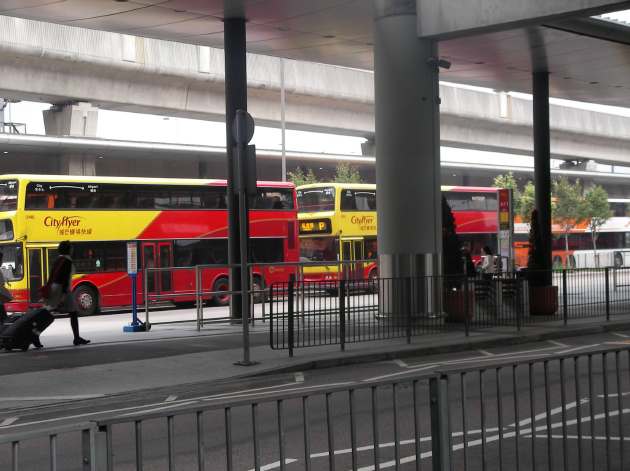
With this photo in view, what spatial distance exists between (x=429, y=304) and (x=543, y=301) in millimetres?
5003

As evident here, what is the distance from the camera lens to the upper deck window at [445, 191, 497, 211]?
41.0m

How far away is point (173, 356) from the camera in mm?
14734

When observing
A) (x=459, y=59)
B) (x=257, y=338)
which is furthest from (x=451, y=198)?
(x=257, y=338)

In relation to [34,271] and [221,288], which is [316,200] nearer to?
[221,288]

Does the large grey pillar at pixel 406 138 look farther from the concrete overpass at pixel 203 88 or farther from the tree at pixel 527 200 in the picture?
the tree at pixel 527 200

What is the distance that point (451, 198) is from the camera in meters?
40.8

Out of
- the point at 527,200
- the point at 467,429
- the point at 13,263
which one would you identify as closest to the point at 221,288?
the point at 13,263

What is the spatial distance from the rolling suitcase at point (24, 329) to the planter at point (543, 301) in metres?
10.1

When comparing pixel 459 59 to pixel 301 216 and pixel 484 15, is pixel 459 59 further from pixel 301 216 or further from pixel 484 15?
pixel 301 216

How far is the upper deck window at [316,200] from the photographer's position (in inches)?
1420

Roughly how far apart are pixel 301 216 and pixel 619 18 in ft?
A: 61.5

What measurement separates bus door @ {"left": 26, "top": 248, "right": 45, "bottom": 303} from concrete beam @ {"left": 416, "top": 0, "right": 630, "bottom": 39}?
520 inches

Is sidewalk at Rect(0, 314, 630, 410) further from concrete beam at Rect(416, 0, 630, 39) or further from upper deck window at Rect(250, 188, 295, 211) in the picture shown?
upper deck window at Rect(250, 188, 295, 211)

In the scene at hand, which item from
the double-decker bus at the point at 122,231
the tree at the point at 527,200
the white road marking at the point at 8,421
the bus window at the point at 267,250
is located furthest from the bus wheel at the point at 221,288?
the tree at the point at 527,200
